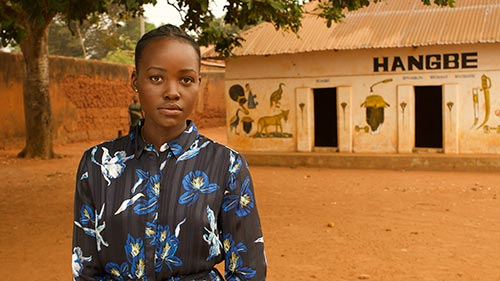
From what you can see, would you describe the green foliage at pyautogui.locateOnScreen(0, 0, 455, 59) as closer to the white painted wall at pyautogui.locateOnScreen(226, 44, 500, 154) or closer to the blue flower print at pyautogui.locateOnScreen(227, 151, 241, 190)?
the blue flower print at pyautogui.locateOnScreen(227, 151, 241, 190)

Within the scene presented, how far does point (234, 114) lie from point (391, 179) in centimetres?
460

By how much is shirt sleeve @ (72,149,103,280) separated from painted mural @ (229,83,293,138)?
1242cm

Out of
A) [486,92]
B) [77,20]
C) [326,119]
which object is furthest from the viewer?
[326,119]

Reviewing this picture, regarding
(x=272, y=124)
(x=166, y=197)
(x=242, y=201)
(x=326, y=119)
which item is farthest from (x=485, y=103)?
(x=166, y=197)

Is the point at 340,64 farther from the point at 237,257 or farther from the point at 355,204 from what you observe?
the point at 237,257

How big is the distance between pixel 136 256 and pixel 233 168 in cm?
35

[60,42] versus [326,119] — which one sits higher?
[60,42]

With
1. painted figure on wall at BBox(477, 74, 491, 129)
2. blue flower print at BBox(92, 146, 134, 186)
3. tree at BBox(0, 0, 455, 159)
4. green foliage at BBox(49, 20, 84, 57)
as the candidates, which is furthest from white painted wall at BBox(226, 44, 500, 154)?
green foliage at BBox(49, 20, 84, 57)

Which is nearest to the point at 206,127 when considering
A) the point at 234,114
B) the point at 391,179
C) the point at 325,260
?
the point at 234,114

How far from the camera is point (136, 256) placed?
1640 mm

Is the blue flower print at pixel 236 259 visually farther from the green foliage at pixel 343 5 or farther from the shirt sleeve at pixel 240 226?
the green foliage at pixel 343 5

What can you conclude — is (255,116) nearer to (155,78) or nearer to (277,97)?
(277,97)

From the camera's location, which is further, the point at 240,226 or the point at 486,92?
the point at 486,92

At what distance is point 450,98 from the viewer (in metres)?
12.7
